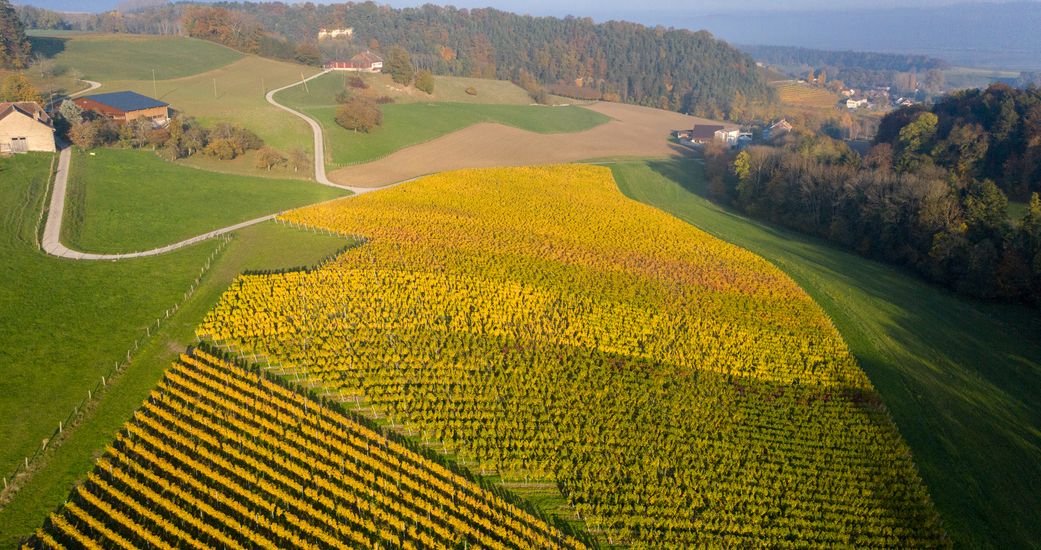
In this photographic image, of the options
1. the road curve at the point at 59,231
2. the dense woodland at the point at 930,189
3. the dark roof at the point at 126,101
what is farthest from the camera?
the dark roof at the point at 126,101

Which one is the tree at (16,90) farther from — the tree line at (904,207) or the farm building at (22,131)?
the tree line at (904,207)

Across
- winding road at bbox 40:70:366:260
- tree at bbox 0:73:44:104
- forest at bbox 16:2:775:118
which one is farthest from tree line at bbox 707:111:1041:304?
forest at bbox 16:2:775:118

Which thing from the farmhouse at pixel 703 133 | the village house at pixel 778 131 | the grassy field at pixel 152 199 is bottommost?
the grassy field at pixel 152 199

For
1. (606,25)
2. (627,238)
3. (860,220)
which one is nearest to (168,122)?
(627,238)

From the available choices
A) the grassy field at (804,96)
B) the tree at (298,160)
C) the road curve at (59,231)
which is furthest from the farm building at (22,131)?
the grassy field at (804,96)

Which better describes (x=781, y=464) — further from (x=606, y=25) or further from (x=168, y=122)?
(x=606, y=25)

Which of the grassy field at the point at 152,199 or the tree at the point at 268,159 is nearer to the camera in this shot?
the grassy field at the point at 152,199
